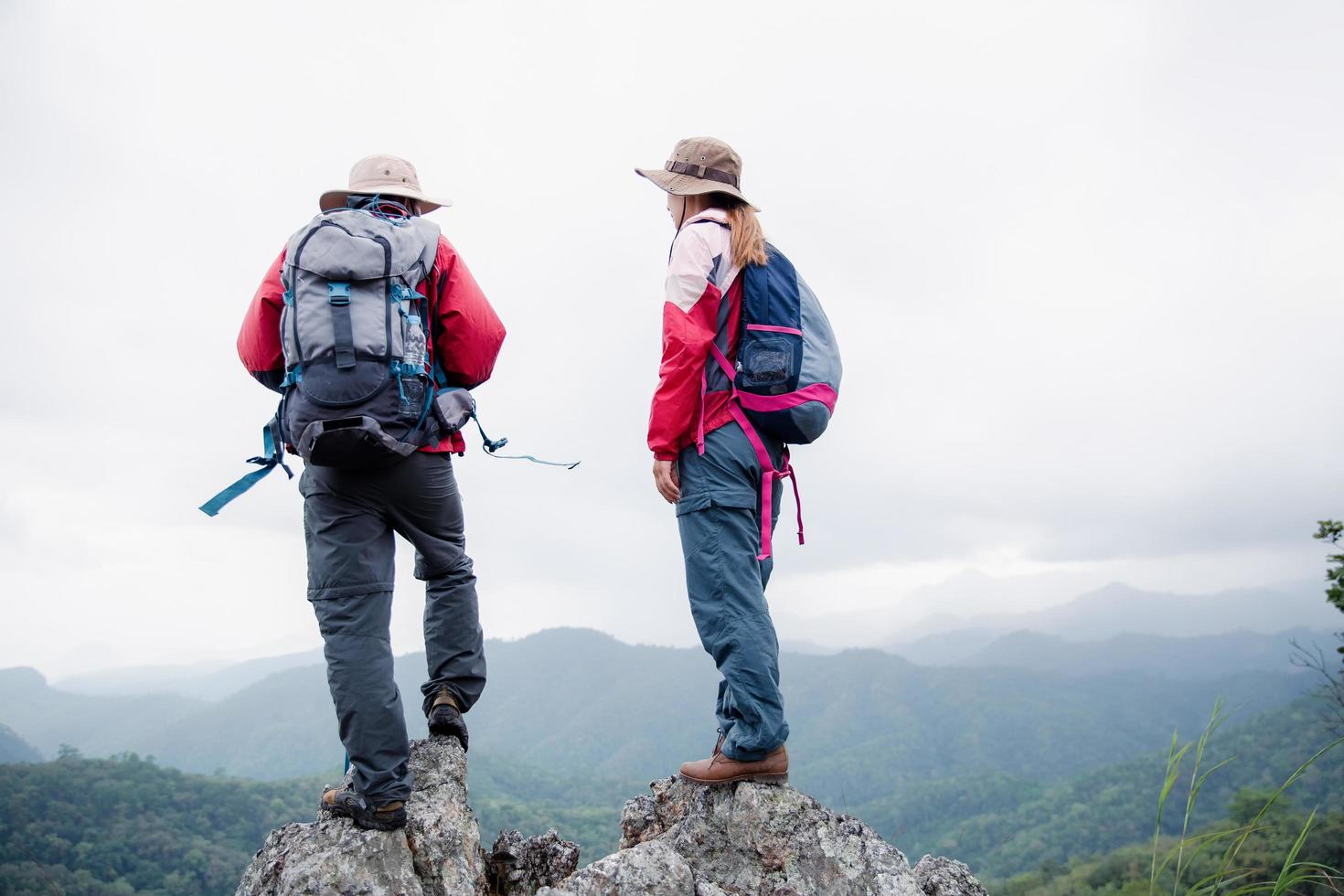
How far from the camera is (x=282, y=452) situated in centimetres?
436

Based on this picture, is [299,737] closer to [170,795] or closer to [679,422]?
[170,795]

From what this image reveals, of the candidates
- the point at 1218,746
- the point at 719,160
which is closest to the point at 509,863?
the point at 719,160

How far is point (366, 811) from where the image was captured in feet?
13.8

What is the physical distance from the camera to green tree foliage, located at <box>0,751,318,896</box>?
122 feet

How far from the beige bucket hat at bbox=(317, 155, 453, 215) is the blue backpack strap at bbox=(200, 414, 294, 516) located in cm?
130

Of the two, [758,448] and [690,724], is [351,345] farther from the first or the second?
[690,724]

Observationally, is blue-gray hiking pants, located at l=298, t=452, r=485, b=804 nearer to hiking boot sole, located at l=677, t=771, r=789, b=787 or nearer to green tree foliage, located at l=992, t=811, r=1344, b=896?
hiking boot sole, located at l=677, t=771, r=789, b=787

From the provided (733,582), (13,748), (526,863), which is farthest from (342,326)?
(13,748)

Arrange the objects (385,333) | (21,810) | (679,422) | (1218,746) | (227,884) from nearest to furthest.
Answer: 1. (385,333)
2. (679,422)
3. (227,884)
4. (21,810)
5. (1218,746)

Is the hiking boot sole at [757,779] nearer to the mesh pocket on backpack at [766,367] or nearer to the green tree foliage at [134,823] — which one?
the mesh pocket on backpack at [766,367]

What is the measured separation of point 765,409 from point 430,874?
→ 290 cm

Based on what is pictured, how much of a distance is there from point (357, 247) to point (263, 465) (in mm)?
1197

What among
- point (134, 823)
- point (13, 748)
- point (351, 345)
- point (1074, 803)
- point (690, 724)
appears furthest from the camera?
point (690, 724)

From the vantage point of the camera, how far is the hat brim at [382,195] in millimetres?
4633
